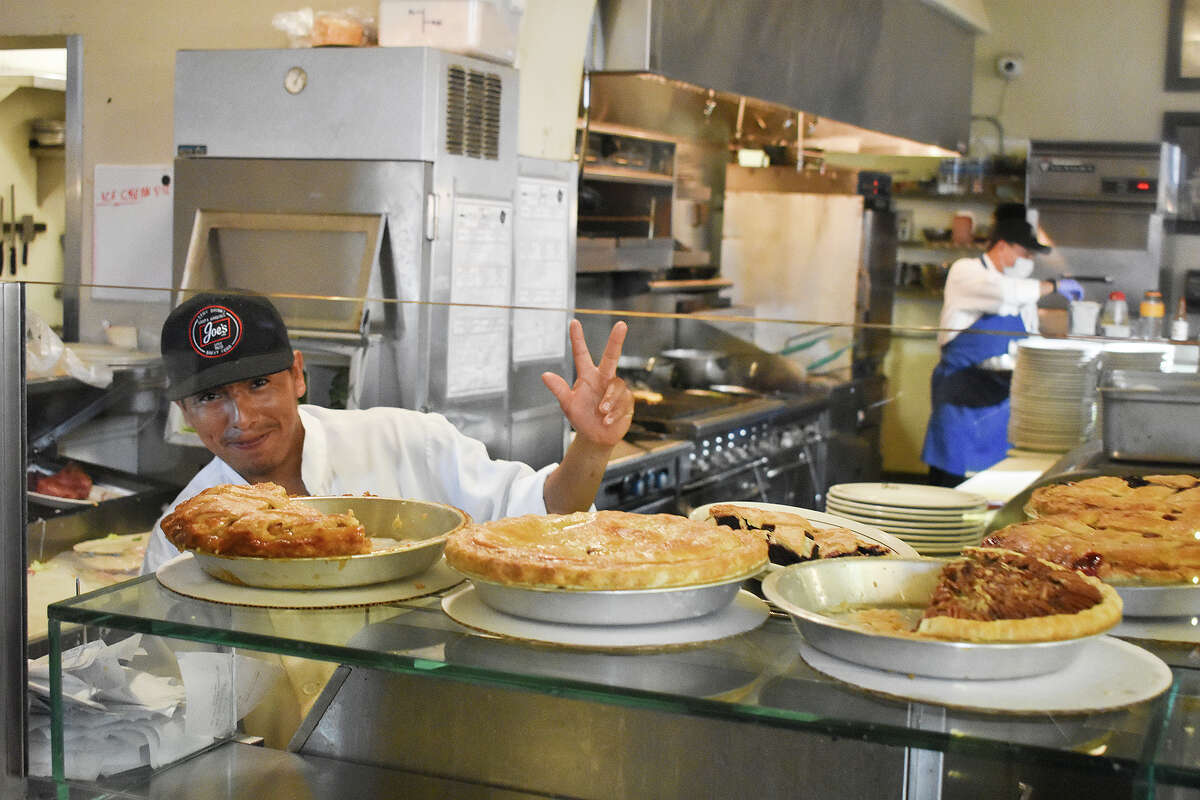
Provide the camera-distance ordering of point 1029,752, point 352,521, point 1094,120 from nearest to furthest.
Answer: point 1029,752 < point 352,521 < point 1094,120

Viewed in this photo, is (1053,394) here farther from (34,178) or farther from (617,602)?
(34,178)

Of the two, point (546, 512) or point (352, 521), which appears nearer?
point (352, 521)

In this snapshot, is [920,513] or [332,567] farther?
[920,513]

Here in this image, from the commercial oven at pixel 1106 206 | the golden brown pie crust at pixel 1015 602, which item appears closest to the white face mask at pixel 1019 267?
the commercial oven at pixel 1106 206

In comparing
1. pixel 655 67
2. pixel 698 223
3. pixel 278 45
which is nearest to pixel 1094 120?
pixel 698 223

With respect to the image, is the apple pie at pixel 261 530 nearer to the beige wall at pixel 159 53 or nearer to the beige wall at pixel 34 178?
the beige wall at pixel 159 53

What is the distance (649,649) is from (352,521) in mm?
333

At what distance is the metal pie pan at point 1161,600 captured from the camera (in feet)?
3.25

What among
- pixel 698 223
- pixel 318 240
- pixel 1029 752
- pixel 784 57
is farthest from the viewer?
pixel 698 223

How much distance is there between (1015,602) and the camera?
2.90ft

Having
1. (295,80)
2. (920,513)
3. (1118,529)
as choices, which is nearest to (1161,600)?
(1118,529)

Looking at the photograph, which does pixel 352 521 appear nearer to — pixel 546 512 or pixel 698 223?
pixel 546 512

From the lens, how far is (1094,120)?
8.68m

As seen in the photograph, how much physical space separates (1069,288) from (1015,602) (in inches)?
320
